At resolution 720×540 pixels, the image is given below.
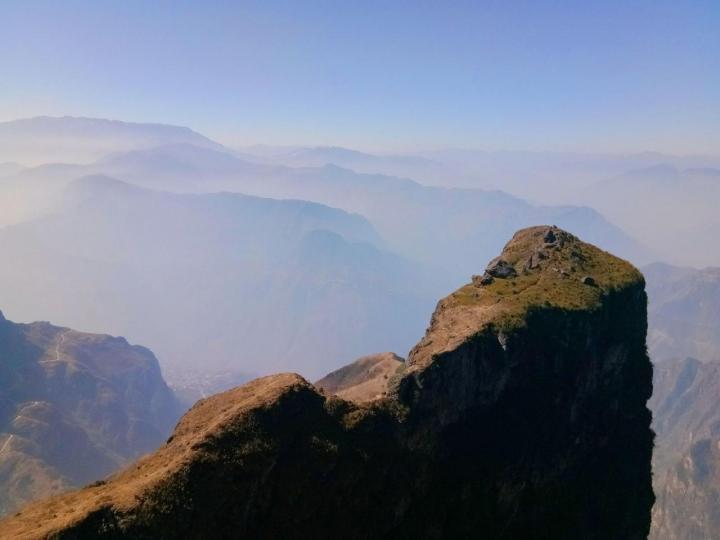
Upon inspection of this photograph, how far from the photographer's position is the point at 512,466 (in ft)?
173

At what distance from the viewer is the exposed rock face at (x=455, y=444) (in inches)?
1404

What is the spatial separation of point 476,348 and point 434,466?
10813mm

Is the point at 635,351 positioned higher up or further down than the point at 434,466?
higher up

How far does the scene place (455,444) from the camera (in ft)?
162

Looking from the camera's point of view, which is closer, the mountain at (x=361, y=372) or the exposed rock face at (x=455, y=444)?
the exposed rock face at (x=455, y=444)

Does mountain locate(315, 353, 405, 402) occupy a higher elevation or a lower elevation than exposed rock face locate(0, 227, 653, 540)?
lower

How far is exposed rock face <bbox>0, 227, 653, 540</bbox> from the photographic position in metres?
35.7

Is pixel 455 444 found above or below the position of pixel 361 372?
above

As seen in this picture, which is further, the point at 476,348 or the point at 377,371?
the point at 377,371

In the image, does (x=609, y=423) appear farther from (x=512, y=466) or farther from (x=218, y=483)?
(x=218, y=483)

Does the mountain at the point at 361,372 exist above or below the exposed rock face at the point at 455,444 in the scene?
below

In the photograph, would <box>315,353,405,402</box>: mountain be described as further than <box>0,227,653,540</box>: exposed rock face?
Yes

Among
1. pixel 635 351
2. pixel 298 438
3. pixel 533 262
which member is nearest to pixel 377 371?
pixel 533 262

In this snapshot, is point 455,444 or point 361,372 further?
point 361,372
